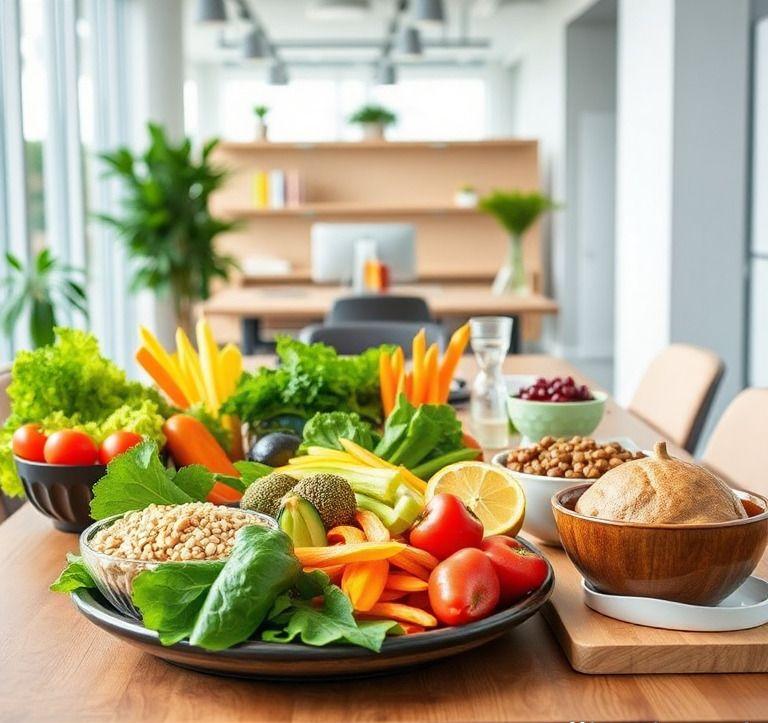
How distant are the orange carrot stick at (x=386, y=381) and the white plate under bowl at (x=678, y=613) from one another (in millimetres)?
763

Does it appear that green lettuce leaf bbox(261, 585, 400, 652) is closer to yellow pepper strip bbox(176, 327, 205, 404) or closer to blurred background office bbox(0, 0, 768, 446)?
yellow pepper strip bbox(176, 327, 205, 404)

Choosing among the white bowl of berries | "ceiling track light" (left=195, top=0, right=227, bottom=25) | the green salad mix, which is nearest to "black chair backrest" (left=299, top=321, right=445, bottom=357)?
the white bowl of berries

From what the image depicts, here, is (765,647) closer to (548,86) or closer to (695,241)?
(695,241)

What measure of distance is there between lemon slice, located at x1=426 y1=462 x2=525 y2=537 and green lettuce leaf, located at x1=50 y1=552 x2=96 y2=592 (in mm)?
386

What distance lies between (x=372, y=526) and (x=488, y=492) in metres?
0.21

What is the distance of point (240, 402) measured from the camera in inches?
67.6

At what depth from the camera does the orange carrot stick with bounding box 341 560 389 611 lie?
3.22 feet

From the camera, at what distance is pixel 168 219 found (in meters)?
6.66

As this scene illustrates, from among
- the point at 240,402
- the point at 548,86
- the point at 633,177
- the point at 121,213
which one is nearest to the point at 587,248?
the point at 548,86

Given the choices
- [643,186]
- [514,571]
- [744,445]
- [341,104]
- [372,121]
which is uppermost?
[341,104]

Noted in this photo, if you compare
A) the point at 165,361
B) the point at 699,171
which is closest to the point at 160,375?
the point at 165,361

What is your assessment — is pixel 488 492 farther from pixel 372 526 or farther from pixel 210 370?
pixel 210 370

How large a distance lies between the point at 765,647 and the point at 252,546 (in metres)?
0.46

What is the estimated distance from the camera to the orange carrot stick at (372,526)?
3.58 feet
